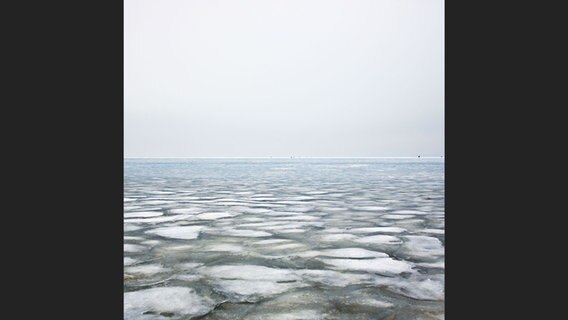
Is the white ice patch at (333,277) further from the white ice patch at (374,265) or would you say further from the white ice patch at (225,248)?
the white ice patch at (225,248)

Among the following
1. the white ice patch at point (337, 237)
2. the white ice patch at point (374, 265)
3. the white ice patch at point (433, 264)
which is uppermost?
the white ice patch at point (337, 237)

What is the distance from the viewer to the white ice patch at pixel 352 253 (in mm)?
3781

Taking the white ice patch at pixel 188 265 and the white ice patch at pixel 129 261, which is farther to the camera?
the white ice patch at pixel 129 261

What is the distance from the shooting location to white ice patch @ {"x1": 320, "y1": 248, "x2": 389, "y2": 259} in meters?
3.78

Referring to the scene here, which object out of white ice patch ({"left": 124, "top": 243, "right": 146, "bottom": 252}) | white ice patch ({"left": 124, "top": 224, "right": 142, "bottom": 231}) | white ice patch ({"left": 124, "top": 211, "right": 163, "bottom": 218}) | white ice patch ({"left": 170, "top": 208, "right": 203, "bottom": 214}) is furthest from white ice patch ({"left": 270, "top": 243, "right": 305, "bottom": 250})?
white ice patch ({"left": 170, "top": 208, "right": 203, "bottom": 214})

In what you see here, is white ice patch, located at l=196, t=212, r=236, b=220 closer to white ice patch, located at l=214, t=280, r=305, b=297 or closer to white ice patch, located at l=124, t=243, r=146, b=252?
white ice patch, located at l=124, t=243, r=146, b=252

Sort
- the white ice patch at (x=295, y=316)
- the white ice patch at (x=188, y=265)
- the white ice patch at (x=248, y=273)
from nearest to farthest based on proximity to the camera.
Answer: the white ice patch at (x=295, y=316)
the white ice patch at (x=248, y=273)
the white ice patch at (x=188, y=265)

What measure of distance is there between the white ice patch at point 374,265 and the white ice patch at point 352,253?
0.47ft

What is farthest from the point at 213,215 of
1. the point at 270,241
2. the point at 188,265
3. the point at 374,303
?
the point at 374,303

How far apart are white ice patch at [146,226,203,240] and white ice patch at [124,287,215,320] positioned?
1883 mm
